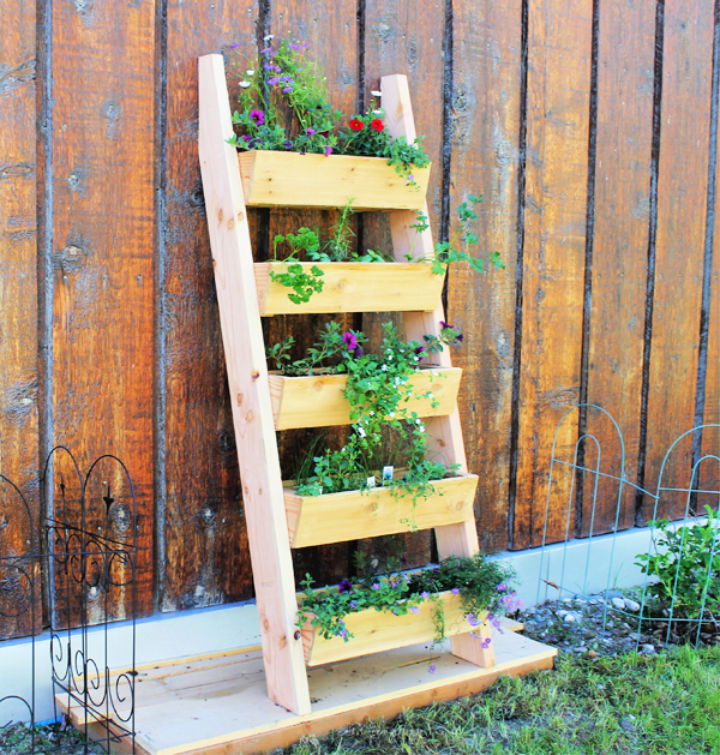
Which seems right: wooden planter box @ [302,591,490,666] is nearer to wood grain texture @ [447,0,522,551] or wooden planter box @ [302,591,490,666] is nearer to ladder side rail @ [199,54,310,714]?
ladder side rail @ [199,54,310,714]

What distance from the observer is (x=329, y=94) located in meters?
2.94

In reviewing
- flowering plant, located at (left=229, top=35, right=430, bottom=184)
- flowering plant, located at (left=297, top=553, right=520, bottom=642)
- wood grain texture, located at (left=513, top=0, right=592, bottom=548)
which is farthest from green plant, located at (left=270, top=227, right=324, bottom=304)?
wood grain texture, located at (left=513, top=0, right=592, bottom=548)

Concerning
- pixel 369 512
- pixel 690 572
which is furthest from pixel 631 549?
pixel 369 512

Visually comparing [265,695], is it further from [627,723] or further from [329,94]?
[329,94]

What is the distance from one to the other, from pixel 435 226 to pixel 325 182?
0.69 m

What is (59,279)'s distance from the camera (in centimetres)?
249

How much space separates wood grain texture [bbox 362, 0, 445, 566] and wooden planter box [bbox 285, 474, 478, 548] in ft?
1.67

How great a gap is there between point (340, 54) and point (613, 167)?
4.29 ft

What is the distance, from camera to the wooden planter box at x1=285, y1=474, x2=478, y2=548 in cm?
246

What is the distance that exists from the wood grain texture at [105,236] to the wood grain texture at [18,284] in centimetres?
7

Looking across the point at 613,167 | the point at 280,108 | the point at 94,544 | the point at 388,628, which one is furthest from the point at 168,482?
the point at 613,167

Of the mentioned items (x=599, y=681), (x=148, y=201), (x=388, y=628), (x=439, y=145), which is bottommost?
(x=599, y=681)

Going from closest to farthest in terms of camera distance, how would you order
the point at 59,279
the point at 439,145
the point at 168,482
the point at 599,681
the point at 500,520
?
the point at 59,279 → the point at 168,482 → the point at 599,681 → the point at 439,145 → the point at 500,520

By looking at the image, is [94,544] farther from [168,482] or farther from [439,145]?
[439,145]
